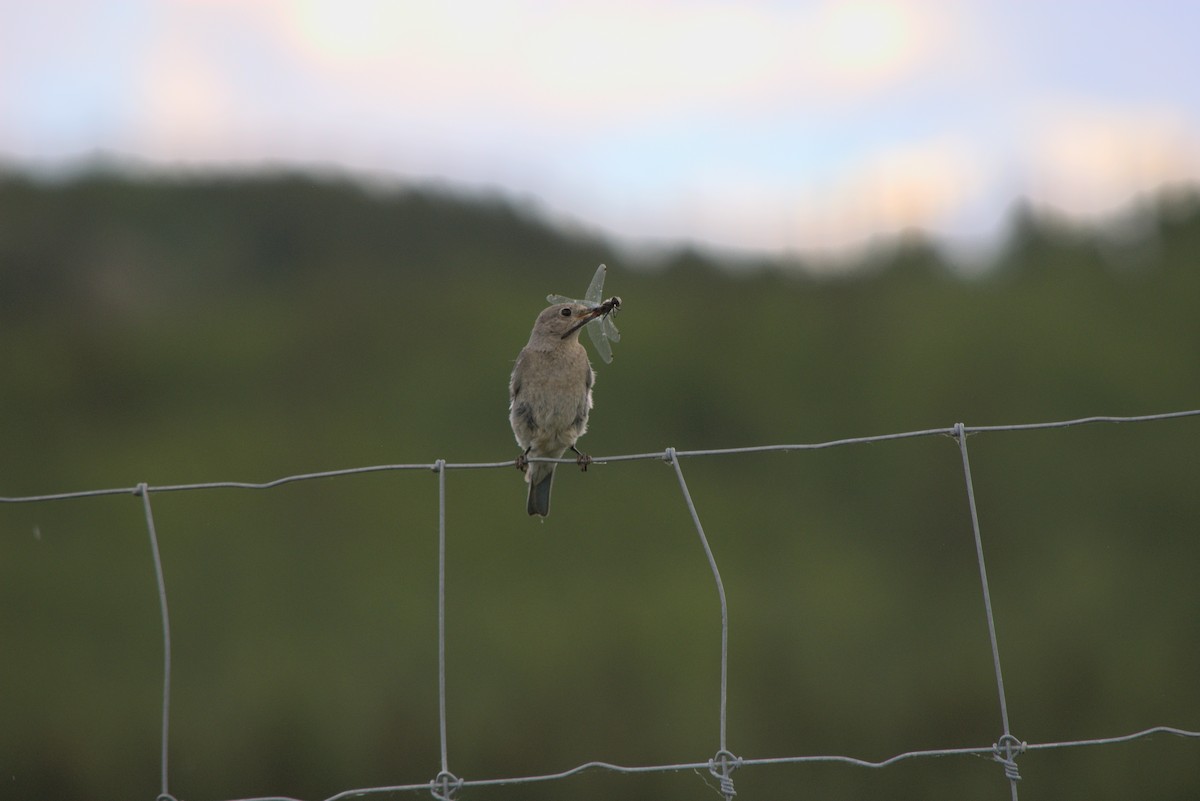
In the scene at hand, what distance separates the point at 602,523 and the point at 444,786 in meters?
22.4

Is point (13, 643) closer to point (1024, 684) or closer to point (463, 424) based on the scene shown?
point (463, 424)

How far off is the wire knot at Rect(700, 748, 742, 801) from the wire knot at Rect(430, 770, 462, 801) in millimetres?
651

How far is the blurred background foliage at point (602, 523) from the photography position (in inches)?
842

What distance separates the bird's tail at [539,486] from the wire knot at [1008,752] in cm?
334

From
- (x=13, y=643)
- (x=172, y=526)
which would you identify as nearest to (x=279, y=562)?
(x=172, y=526)

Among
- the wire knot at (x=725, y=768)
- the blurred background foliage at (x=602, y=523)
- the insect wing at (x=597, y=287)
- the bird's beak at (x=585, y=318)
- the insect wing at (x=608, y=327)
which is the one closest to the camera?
the wire knot at (x=725, y=768)

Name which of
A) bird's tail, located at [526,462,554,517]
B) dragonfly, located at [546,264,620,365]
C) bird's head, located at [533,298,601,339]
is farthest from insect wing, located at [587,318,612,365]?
bird's tail, located at [526,462,554,517]

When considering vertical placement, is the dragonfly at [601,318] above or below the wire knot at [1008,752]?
above

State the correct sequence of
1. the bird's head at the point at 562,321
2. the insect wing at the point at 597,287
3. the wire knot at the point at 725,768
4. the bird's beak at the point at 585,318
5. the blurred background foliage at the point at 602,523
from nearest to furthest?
1. the wire knot at the point at 725,768
2. the insect wing at the point at 597,287
3. the bird's beak at the point at 585,318
4. the bird's head at the point at 562,321
5. the blurred background foliage at the point at 602,523

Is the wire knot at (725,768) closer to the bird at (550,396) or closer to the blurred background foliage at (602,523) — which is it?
the bird at (550,396)

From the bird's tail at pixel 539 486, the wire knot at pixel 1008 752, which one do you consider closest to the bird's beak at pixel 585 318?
the bird's tail at pixel 539 486

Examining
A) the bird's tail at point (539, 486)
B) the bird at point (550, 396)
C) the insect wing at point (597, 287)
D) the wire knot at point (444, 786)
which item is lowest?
the wire knot at point (444, 786)

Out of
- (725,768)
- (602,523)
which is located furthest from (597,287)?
(602,523)

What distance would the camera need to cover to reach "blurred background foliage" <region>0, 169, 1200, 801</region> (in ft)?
70.2
